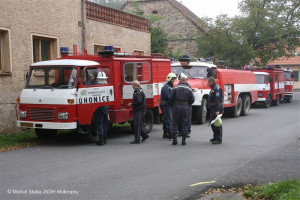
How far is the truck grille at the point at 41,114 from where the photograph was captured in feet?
33.8

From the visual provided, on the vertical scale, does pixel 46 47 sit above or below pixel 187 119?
above

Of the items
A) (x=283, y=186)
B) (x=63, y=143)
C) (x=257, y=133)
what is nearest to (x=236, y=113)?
(x=257, y=133)

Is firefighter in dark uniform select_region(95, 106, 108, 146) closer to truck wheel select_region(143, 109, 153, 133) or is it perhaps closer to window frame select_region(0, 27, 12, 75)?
truck wheel select_region(143, 109, 153, 133)

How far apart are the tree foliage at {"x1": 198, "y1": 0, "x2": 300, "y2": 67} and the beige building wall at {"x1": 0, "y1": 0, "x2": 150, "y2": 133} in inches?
550

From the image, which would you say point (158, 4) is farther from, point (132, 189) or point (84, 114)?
point (132, 189)

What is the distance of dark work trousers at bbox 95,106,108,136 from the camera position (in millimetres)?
10641

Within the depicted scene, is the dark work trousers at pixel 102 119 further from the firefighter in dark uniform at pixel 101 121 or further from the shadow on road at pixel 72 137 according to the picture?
the shadow on road at pixel 72 137

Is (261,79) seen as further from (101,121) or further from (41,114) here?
(41,114)

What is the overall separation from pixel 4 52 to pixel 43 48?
7.05 feet

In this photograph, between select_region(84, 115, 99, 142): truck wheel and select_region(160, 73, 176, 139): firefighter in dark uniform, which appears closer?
select_region(84, 115, 99, 142): truck wheel

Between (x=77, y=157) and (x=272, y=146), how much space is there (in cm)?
504

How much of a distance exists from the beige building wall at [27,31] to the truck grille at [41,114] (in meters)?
2.69

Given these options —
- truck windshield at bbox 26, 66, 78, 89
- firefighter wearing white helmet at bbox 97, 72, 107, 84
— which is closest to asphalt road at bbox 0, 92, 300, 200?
truck windshield at bbox 26, 66, 78, 89

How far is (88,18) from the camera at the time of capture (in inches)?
674
